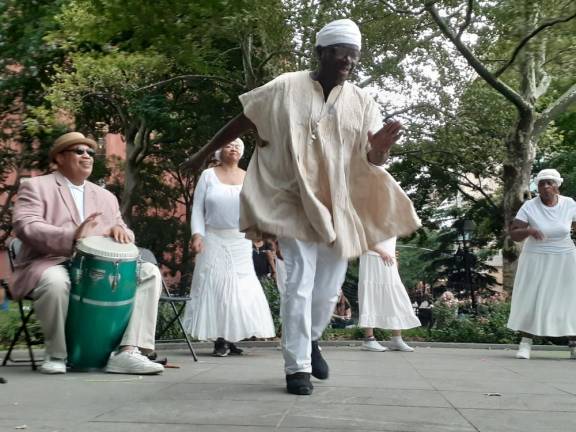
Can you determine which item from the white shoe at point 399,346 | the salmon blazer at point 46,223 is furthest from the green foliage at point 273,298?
the salmon blazer at point 46,223

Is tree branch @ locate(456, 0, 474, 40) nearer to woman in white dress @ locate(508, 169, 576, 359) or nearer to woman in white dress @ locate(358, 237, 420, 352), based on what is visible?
woman in white dress @ locate(508, 169, 576, 359)

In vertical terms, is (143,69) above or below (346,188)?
above

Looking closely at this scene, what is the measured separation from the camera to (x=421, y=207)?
3064 cm

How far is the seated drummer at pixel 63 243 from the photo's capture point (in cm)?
637

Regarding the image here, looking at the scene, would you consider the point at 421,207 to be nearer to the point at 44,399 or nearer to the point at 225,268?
the point at 225,268

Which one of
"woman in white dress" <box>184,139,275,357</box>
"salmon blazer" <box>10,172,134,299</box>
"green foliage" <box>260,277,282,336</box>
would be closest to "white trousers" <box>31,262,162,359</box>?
"salmon blazer" <box>10,172,134,299</box>

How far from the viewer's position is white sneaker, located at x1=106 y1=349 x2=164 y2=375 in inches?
249

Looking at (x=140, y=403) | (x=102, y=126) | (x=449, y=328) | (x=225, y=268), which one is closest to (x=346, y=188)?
(x=140, y=403)

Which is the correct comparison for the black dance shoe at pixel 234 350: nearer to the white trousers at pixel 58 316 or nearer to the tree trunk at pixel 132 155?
the white trousers at pixel 58 316

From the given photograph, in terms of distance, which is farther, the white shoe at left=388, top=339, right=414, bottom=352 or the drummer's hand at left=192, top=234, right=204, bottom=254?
the white shoe at left=388, top=339, right=414, bottom=352

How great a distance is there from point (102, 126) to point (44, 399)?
853 inches

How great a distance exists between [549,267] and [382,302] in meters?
2.06

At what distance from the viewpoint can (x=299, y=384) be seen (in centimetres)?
509

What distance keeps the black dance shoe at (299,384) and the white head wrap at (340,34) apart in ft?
6.65
